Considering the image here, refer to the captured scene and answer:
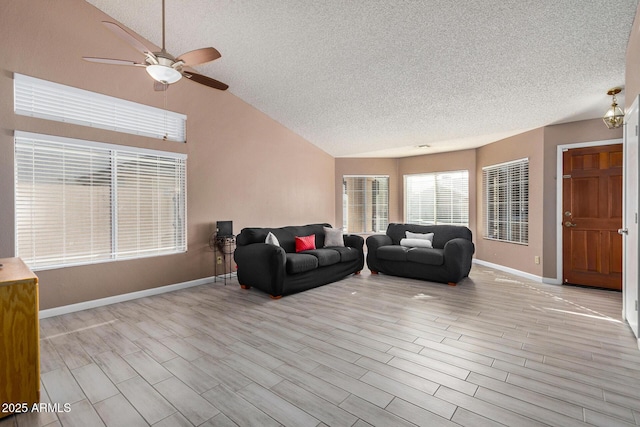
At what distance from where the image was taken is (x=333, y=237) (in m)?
5.43

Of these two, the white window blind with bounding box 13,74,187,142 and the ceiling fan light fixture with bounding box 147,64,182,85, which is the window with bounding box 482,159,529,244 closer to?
the ceiling fan light fixture with bounding box 147,64,182,85

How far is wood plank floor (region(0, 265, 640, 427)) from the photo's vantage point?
68.8 inches

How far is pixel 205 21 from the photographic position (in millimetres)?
3605

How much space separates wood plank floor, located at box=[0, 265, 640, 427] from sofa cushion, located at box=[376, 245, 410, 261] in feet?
4.02

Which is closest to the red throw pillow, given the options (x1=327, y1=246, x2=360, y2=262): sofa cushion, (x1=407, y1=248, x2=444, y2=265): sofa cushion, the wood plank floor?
(x1=327, y1=246, x2=360, y2=262): sofa cushion

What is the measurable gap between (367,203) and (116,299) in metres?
5.41

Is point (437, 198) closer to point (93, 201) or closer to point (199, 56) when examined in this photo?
point (199, 56)

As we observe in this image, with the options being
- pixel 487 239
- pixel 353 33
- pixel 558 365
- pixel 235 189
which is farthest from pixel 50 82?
pixel 487 239

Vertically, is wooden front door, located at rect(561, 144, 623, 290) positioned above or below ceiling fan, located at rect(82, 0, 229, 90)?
below

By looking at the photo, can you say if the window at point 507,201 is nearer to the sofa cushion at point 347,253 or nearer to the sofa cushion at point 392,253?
the sofa cushion at point 392,253

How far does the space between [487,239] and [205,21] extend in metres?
6.10

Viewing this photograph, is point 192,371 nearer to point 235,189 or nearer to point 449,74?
point 235,189

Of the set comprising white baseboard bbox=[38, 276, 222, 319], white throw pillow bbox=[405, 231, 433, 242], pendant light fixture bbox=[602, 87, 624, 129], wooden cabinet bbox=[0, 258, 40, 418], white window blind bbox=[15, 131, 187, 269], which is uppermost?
pendant light fixture bbox=[602, 87, 624, 129]

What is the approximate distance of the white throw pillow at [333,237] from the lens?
5398 millimetres
